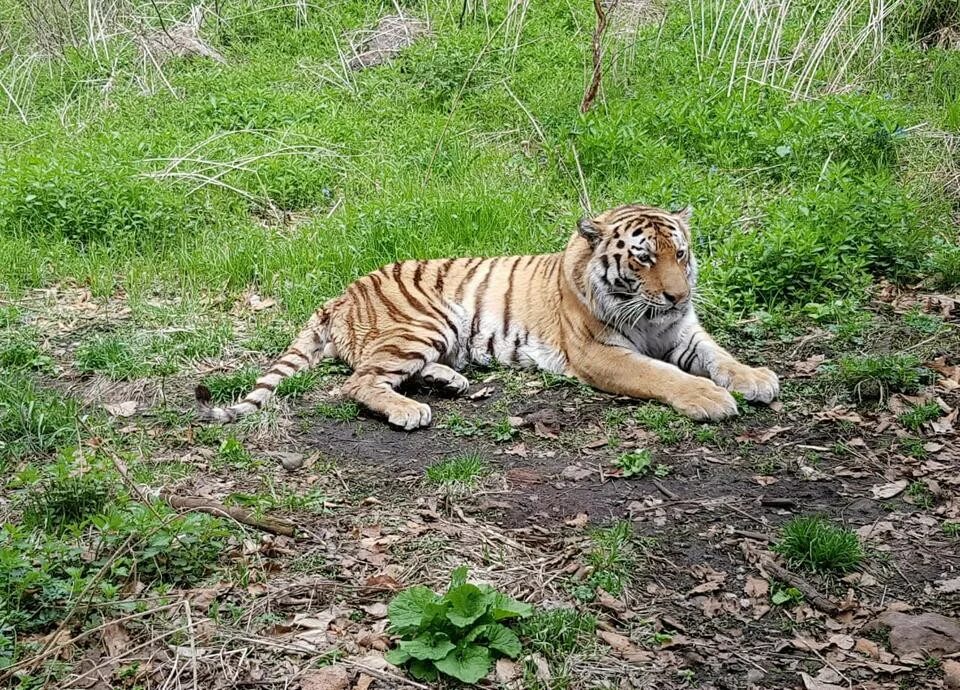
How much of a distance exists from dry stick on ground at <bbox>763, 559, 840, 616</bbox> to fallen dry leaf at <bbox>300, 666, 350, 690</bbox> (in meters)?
1.56

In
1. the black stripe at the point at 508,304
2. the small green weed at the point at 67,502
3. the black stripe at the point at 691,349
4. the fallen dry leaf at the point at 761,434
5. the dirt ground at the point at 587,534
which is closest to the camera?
the dirt ground at the point at 587,534

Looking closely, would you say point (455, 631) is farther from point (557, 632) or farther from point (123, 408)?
point (123, 408)

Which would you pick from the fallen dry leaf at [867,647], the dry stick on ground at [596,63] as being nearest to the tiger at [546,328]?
the fallen dry leaf at [867,647]

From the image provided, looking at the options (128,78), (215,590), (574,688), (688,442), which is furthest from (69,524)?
(128,78)

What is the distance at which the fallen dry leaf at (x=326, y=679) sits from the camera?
294 centimetres

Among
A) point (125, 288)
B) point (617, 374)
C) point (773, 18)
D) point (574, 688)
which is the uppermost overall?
point (773, 18)

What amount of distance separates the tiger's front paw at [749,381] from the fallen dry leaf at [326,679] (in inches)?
108

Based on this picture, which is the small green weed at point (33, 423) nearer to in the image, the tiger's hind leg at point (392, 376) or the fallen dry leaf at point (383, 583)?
the tiger's hind leg at point (392, 376)

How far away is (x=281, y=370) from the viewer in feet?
18.0

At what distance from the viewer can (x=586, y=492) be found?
167 inches

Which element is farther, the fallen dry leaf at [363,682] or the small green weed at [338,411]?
the small green weed at [338,411]

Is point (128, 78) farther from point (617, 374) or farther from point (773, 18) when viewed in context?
point (617, 374)

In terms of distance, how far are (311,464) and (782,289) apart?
3.07 m

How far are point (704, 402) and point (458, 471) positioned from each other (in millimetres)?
1301
